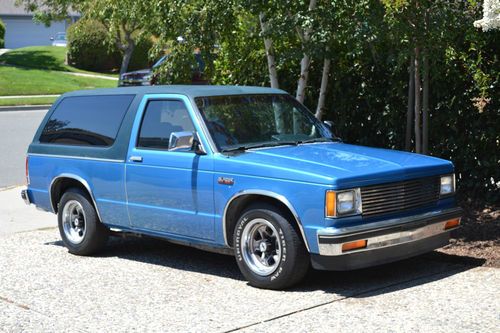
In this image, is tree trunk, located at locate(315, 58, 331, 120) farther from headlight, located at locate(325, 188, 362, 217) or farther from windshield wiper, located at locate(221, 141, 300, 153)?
headlight, located at locate(325, 188, 362, 217)

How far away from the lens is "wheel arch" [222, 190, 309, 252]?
278 inches

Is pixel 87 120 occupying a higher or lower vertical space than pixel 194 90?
lower

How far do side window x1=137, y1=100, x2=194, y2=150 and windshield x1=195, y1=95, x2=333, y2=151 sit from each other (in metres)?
0.21

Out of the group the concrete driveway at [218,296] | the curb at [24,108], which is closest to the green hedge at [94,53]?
the curb at [24,108]

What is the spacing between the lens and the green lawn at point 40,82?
1279 inches

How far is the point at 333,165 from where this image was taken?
23.7 ft

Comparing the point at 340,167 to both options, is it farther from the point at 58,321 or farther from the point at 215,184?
the point at 58,321

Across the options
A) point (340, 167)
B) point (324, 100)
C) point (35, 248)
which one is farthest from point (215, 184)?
point (324, 100)

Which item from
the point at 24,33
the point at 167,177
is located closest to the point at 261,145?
the point at 167,177

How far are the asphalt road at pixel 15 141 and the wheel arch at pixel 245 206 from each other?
6.98m

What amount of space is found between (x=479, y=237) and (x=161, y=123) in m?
3.48

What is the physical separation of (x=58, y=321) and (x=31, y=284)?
1.28 m

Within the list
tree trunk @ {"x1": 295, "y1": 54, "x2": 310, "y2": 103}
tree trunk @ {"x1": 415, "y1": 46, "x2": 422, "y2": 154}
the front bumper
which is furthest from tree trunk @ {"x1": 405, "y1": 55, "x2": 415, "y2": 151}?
the front bumper

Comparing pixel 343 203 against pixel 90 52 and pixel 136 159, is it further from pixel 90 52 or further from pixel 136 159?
pixel 90 52
